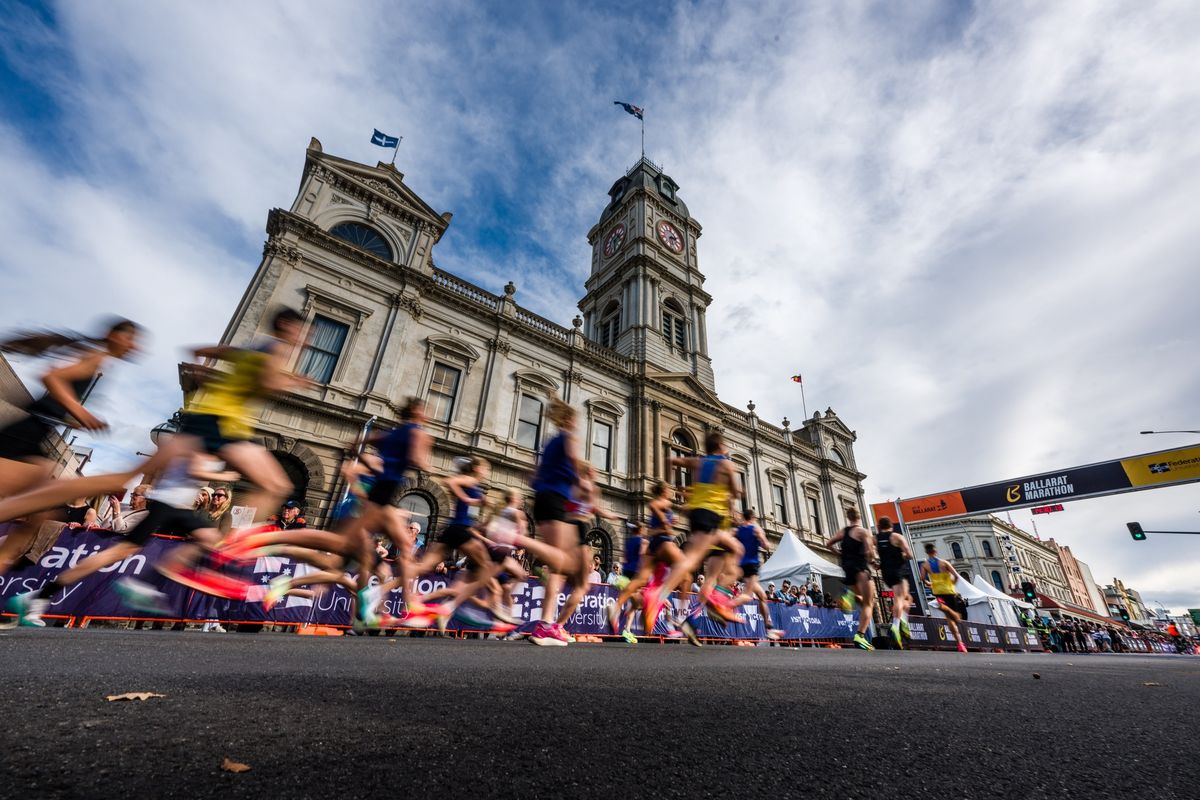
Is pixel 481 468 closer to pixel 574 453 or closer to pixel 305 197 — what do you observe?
pixel 574 453

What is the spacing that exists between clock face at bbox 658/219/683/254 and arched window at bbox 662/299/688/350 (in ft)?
14.4

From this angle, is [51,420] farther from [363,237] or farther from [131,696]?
[363,237]

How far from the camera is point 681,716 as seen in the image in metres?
2.48

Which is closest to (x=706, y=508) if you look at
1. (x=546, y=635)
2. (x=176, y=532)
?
(x=546, y=635)

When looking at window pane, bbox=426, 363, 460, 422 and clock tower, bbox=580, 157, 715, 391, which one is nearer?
window pane, bbox=426, 363, 460, 422

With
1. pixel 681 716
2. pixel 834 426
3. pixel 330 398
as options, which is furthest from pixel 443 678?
pixel 834 426

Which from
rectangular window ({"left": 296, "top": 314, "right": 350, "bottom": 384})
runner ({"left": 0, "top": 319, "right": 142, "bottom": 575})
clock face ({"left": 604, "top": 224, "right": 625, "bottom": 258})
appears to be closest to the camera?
runner ({"left": 0, "top": 319, "right": 142, "bottom": 575})

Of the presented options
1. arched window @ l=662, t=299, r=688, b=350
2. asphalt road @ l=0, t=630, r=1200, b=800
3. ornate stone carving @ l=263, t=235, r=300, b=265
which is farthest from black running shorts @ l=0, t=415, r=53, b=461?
arched window @ l=662, t=299, r=688, b=350

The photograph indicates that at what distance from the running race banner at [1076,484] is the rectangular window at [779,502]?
275 inches

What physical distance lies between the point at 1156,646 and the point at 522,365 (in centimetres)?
5676

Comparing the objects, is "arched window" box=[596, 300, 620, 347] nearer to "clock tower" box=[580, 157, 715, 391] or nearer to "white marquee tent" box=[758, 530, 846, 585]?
"clock tower" box=[580, 157, 715, 391]

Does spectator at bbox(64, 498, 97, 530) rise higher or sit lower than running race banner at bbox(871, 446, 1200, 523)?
lower

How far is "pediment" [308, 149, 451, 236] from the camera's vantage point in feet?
59.2

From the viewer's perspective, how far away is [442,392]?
18.3 m
